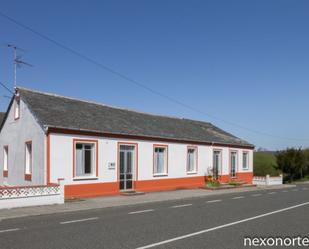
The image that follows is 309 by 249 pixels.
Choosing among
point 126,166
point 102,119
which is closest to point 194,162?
point 126,166

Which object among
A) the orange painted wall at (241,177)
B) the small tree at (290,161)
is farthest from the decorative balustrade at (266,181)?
the small tree at (290,161)

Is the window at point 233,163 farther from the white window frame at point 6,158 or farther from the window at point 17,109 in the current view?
the window at point 17,109

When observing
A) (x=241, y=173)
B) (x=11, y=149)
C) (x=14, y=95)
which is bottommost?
(x=241, y=173)

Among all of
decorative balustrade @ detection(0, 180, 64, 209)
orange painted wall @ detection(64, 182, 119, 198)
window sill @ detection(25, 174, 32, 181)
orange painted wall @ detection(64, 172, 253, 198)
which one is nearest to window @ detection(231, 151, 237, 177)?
orange painted wall @ detection(64, 172, 253, 198)

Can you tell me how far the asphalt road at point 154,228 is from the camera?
30.4 feet

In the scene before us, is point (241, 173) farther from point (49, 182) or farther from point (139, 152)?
point (49, 182)

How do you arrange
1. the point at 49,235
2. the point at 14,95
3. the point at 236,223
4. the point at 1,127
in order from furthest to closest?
the point at 1,127, the point at 14,95, the point at 236,223, the point at 49,235

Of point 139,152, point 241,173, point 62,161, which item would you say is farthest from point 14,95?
point 241,173

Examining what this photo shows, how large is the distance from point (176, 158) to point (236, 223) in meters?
15.3

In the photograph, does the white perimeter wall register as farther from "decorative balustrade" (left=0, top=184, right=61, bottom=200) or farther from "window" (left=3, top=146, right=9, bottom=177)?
"window" (left=3, top=146, right=9, bottom=177)

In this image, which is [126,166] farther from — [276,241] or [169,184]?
[276,241]

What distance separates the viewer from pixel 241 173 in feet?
117

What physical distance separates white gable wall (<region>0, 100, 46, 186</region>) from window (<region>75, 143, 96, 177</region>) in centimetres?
170

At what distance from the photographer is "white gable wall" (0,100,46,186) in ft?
66.5
